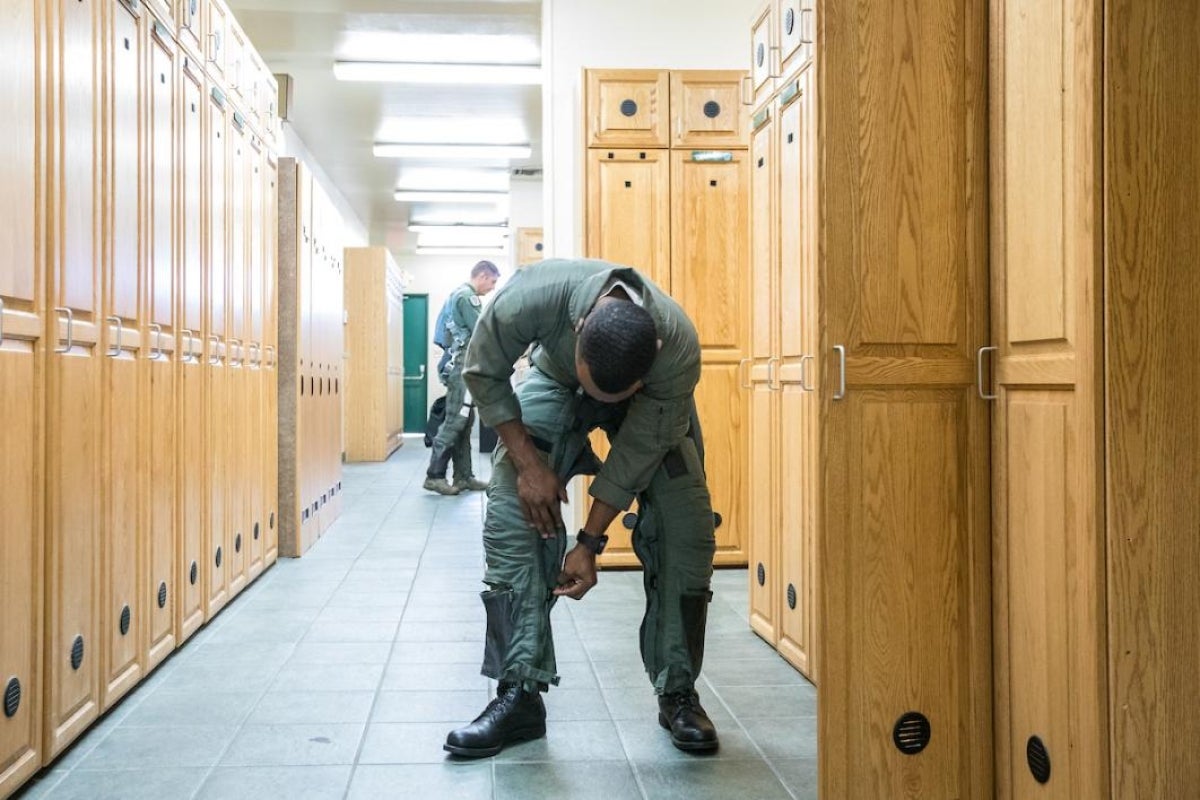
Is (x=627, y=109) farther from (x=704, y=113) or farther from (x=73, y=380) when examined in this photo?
(x=73, y=380)

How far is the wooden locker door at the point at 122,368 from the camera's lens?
2.75 m

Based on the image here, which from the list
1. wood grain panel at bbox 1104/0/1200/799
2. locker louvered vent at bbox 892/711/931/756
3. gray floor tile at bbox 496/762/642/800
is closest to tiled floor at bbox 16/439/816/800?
gray floor tile at bbox 496/762/642/800

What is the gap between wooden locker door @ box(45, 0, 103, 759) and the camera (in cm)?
237

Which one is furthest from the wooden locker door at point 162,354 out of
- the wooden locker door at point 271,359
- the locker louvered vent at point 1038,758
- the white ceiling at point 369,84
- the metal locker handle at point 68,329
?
the white ceiling at point 369,84

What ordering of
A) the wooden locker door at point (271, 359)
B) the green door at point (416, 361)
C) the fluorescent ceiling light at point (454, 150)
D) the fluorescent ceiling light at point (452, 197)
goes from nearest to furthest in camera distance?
the wooden locker door at point (271, 359) < the fluorescent ceiling light at point (454, 150) < the fluorescent ceiling light at point (452, 197) < the green door at point (416, 361)

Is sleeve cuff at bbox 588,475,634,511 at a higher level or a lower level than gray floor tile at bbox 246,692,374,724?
higher

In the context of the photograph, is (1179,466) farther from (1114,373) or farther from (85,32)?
(85,32)

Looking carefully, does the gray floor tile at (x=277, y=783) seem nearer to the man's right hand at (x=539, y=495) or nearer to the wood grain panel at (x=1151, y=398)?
the man's right hand at (x=539, y=495)

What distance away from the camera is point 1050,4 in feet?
5.73

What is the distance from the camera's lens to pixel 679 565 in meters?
2.57

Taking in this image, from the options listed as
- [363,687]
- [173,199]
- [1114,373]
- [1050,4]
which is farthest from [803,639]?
[173,199]

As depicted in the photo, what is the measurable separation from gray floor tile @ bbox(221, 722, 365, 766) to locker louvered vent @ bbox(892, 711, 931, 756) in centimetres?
133

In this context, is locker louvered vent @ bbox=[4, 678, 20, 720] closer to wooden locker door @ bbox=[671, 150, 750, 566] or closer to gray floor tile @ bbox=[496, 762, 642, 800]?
gray floor tile @ bbox=[496, 762, 642, 800]

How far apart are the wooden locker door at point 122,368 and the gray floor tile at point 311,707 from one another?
414 millimetres
